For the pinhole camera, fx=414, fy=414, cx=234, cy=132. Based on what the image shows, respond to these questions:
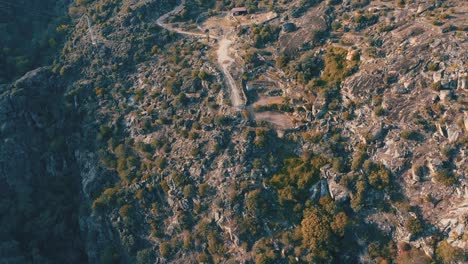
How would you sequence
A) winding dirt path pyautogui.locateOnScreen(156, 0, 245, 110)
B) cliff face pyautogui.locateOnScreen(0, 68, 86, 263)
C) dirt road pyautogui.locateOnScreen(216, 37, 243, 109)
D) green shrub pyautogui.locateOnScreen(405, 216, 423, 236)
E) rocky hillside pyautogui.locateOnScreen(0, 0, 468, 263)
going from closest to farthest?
1. green shrub pyautogui.locateOnScreen(405, 216, 423, 236)
2. rocky hillside pyautogui.locateOnScreen(0, 0, 468, 263)
3. cliff face pyautogui.locateOnScreen(0, 68, 86, 263)
4. dirt road pyautogui.locateOnScreen(216, 37, 243, 109)
5. winding dirt path pyautogui.locateOnScreen(156, 0, 245, 110)

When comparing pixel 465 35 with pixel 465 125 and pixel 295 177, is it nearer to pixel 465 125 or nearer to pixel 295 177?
pixel 465 125

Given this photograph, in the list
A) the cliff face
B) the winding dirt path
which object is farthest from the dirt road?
the cliff face

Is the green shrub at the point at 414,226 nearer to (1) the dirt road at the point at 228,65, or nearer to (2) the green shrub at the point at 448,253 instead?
(2) the green shrub at the point at 448,253

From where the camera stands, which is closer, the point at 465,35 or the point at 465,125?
the point at 465,125

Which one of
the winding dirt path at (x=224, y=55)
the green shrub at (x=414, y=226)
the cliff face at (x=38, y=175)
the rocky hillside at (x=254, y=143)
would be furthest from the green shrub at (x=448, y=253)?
the cliff face at (x=38, y=175)

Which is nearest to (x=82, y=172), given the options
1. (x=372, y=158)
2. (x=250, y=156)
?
(x=250, y=156)

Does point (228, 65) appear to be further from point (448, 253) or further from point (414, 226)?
point (448, 253)

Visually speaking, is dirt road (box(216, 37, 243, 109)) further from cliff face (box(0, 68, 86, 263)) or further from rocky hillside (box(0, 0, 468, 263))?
cliff face (box(0, 68, 86, 263))
